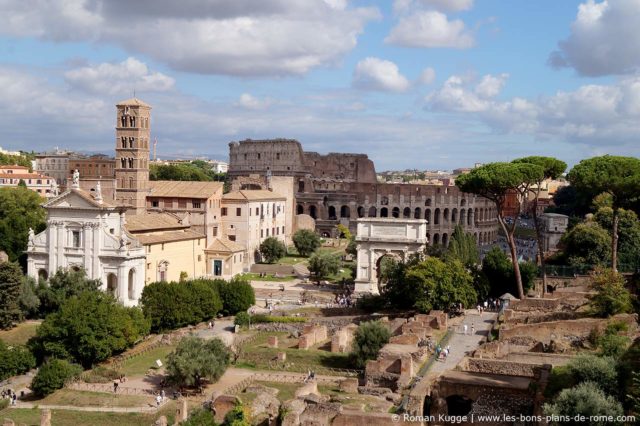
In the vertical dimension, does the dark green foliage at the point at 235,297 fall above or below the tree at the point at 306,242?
below

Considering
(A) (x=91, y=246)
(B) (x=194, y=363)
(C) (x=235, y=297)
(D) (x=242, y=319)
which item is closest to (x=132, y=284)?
(A) (x=91, y=246)

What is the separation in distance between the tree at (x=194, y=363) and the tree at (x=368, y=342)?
571cm

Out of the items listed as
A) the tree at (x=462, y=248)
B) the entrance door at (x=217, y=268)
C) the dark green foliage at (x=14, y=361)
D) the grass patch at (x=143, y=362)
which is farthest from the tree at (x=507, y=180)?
the dark green foliage at (x=14, y=361)

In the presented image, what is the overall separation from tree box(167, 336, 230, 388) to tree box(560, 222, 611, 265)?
26517mm

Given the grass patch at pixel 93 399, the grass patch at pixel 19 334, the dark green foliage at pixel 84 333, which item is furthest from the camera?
the grass patch at pixel 19 334

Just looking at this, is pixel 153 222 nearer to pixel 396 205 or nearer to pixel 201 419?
pixel 201 419

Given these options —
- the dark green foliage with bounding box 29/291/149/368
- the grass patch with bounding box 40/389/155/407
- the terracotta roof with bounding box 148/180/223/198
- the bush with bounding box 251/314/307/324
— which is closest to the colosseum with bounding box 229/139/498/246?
the terracotta roof with bounding box 148/180/223/198

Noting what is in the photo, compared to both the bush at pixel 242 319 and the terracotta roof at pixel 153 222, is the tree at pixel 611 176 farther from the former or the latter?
the terracotta roof at pixel 153 222

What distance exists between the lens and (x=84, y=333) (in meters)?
34.3

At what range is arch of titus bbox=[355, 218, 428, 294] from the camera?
172 ft

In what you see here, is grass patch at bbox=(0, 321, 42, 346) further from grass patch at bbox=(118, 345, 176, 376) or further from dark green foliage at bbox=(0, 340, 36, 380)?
grass patch at bbox=(118, 345, 176, 376)

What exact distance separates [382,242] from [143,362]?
22.0 meters

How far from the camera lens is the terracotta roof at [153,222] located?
47438 mm

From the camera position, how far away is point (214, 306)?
140ft
